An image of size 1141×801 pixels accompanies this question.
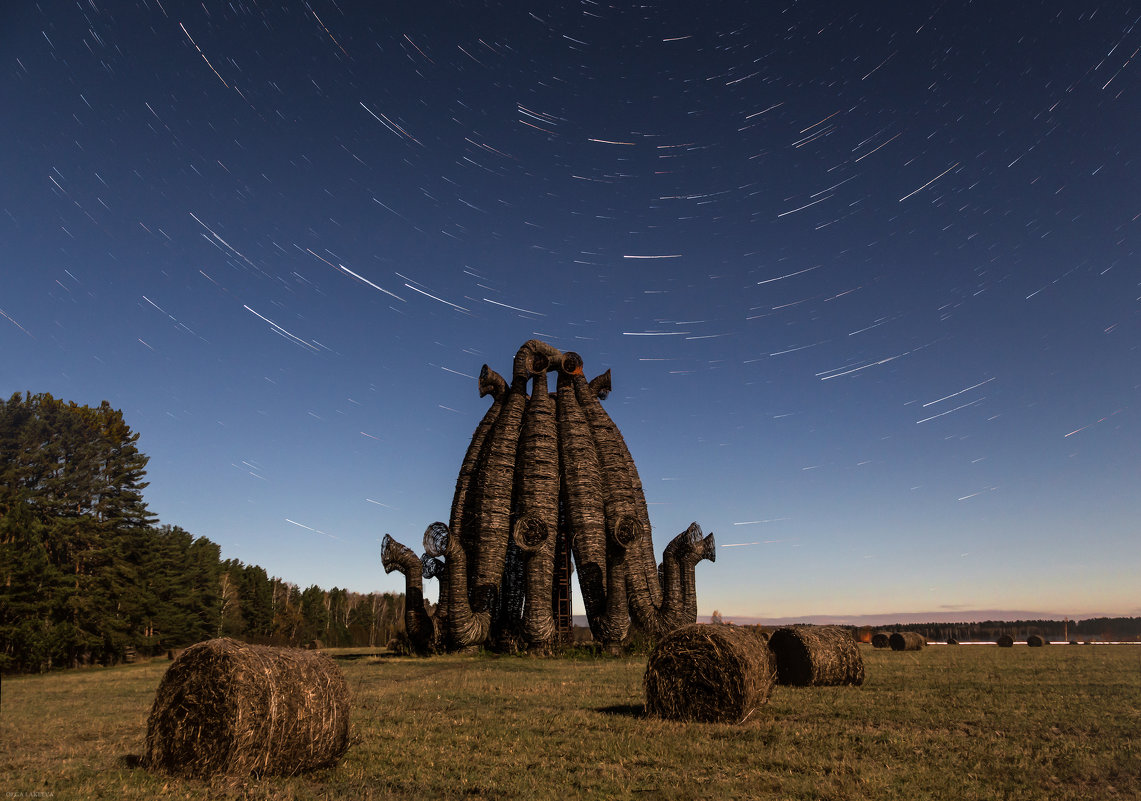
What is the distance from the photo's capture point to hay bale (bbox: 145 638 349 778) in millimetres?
9430

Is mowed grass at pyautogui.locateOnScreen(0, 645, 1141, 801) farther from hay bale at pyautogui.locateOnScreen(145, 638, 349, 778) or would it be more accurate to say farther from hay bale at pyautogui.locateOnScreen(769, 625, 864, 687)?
hay bale at pyautogui.locateOnScreen(769, 625, 864, 687)

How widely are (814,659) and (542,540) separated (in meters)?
14.6

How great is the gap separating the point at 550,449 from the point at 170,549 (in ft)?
125

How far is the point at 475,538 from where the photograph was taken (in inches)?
1304

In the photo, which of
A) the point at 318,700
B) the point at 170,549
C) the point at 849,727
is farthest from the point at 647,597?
the point at 170,549

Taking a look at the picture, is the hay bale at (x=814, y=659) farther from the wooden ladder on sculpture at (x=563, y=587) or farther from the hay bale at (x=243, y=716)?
the wooden ladder on sculpture at (x=563, y=587)

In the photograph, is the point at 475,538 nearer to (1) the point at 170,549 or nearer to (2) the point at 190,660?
(2) the point at 190,660

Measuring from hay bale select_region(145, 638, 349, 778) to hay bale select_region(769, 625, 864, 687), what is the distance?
13.1 metres

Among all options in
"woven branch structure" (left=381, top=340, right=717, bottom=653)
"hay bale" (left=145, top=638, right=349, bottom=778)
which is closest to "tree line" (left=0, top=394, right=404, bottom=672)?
"woven branch structure" (left=381, top=340, right=717, bottom=653)

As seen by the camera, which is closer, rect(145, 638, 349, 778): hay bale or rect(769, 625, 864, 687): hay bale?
rect(145, 638, 349, 778): hay bale

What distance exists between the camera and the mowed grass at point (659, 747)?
27.9 feet

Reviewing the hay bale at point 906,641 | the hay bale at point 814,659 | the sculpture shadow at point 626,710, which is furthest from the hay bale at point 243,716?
the hay bale at point 906,641

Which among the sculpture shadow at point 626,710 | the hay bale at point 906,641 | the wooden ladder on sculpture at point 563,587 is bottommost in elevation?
the hay bale at point 906,641

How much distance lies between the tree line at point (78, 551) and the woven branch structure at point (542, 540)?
21.0 m
